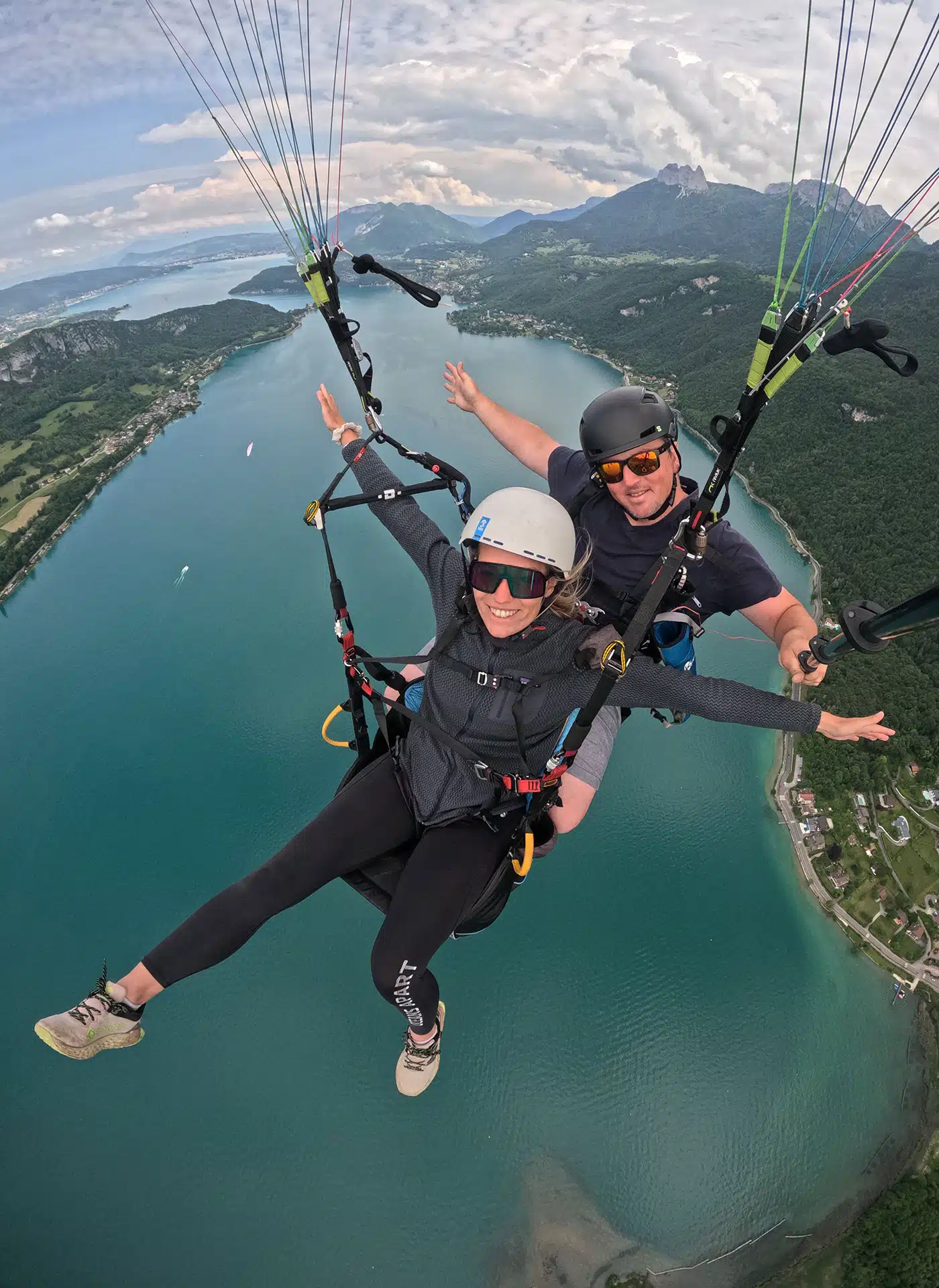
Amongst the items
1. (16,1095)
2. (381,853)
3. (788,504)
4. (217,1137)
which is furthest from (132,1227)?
(788,504)

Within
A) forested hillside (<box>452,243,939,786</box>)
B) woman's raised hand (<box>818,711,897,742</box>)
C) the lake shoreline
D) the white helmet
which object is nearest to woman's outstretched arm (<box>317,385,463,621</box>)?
the white helmet

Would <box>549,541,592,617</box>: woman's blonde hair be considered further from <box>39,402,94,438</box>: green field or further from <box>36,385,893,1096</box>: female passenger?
<box>39,402,94,438</box>: green field

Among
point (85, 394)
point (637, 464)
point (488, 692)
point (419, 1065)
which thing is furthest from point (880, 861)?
point (85, 394)

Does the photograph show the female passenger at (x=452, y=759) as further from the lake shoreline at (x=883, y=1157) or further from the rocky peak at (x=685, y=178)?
the rocky peak at (x=685, y=178)

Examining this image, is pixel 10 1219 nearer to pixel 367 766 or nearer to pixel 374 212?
pixel 367 766

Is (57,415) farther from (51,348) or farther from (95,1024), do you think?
(95,1024)

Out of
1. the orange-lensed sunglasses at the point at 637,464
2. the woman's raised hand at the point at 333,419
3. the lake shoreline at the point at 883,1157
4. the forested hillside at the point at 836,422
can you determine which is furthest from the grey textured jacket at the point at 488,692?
the forested hillside at the point at 836,422
